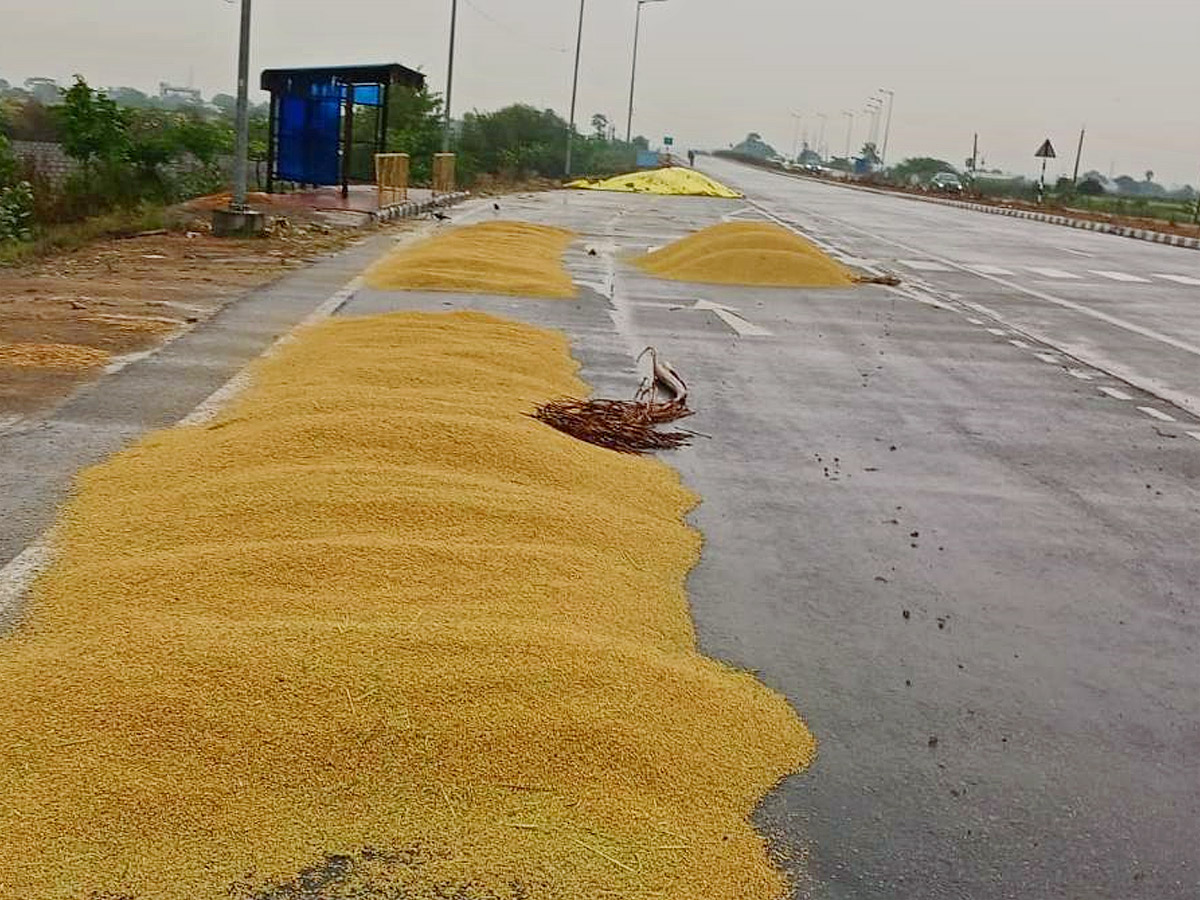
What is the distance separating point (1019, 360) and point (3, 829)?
30.7 ft

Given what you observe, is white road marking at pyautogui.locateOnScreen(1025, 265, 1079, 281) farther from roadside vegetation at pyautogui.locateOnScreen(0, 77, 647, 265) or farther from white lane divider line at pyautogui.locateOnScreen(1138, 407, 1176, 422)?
roadside vegetation at pyautogui.locateOnScreen(0, 77, 647, 265)

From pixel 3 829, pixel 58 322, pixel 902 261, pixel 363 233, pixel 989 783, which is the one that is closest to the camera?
pixel 3 829

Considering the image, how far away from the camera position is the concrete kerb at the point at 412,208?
72.7ft

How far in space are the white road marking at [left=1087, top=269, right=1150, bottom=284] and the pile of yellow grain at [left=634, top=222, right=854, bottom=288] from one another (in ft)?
18.1

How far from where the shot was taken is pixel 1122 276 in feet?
68.6

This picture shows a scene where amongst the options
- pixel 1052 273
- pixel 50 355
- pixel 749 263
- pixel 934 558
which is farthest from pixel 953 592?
pixel 1052 273

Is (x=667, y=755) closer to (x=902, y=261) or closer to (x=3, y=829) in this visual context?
(x=3, y=829)

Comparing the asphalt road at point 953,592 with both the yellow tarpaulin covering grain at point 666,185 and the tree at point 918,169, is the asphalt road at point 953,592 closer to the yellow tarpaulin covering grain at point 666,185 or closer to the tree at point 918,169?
the yellow tarpaulin covering grain at point 666,185

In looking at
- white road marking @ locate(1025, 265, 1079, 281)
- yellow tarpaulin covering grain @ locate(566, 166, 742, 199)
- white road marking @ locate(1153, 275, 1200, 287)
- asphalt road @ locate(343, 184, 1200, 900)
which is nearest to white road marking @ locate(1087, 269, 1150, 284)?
white road marking @ locate(1153, 275, 1200, 287)

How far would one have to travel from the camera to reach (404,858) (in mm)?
2660

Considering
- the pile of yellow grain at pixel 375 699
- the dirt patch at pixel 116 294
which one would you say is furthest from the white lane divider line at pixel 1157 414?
the dirt patch at pixel 116 294

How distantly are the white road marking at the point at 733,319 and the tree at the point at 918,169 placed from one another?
103 metres

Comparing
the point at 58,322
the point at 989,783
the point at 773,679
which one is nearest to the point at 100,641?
the point at 773,679

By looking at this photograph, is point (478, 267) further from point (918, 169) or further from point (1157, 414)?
point (918, 169)
